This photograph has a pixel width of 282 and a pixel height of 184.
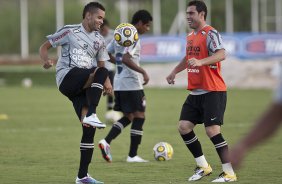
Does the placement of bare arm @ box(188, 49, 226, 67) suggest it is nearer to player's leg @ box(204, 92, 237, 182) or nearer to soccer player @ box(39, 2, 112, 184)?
player's leg @ box(204, 92, 237, 182)

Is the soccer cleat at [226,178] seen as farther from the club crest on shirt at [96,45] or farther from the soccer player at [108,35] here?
the soccer player at [108,35]

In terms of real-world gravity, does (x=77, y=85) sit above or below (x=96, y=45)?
below

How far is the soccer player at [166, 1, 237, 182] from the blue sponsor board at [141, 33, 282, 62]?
29.3 meters

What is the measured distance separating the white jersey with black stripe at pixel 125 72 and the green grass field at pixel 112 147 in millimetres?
1230

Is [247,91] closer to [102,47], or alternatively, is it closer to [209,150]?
[209,150]

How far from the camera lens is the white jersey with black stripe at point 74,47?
33.7 ft

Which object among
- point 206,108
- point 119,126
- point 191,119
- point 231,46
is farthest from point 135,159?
point 231,46

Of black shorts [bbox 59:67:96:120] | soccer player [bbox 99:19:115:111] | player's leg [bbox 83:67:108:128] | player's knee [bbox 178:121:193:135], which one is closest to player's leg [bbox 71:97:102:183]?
black shorts [bbox 59:67:96:120]

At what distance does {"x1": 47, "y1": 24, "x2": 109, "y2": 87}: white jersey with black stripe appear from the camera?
1028 cm

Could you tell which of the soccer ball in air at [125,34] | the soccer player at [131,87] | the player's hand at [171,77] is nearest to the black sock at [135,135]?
the soccer player at [131,87]

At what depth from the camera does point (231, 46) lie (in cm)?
4022

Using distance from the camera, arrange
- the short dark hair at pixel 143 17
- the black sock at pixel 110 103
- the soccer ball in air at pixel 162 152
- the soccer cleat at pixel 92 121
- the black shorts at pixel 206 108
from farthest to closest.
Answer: the black sock at pixel 110 103
the short dark hair at pixel 143 17
the soccer ball in air at pixel 162 152
the black shorts at pixel 206 108
the soccer cleat at pixel 92 121

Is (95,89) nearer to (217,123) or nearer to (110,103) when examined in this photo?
(217,123)

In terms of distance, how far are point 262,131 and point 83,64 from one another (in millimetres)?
5309
